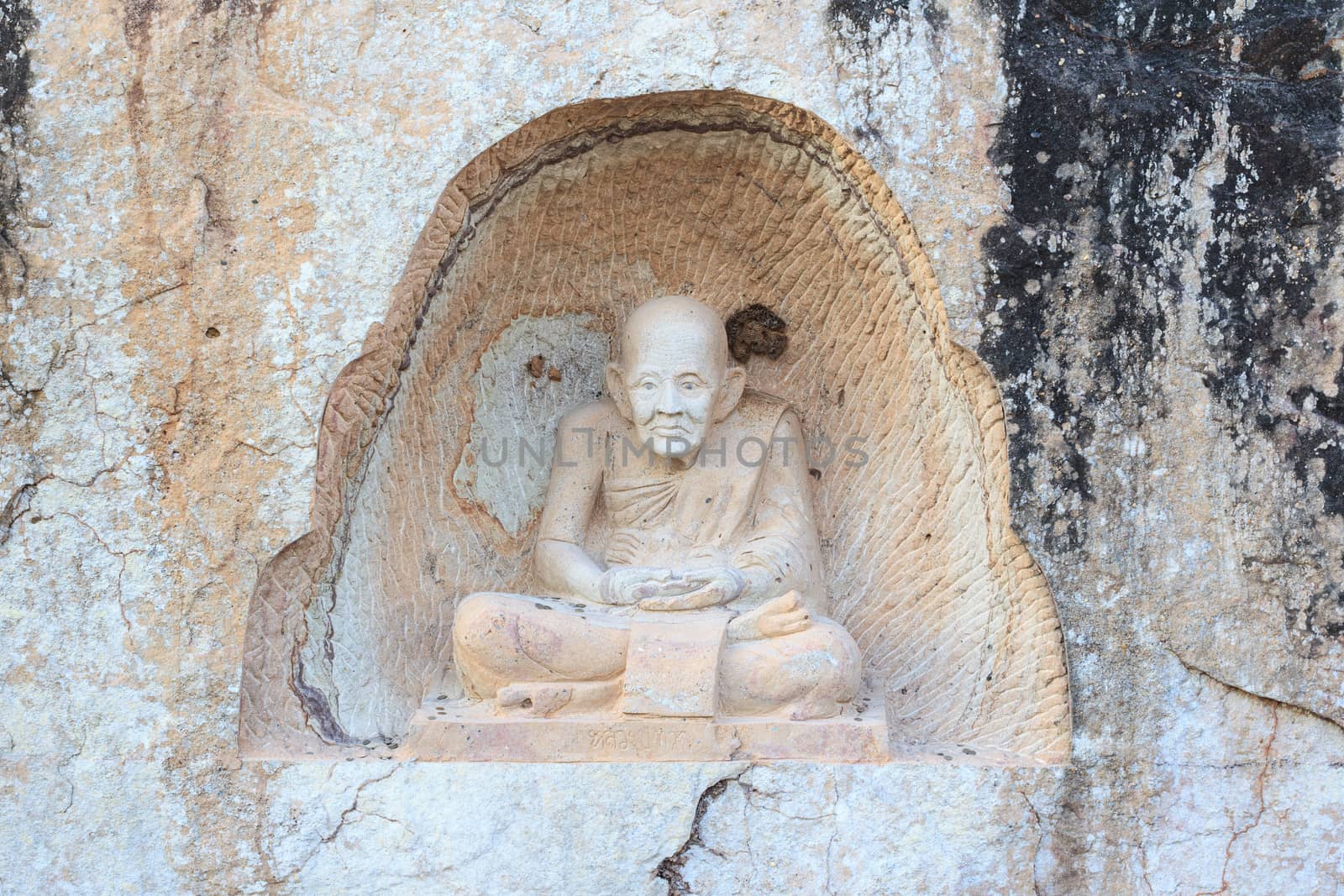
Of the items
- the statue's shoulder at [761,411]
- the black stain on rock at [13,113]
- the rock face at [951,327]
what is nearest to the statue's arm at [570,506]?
the statue's shoulder at [761,411]

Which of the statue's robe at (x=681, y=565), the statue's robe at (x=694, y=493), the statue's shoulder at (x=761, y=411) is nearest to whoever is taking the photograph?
the statue's robe at (x=681, y=565)

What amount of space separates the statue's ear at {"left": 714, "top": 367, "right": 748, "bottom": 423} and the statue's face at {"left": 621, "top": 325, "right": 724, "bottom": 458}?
4.1 inches

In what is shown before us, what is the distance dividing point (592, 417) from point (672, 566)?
0.51 metres

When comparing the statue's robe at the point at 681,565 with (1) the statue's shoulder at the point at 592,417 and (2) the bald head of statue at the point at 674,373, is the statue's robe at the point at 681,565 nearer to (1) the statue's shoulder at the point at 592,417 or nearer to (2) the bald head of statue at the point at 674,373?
(1) the statue's shoulder at the point at 592,417

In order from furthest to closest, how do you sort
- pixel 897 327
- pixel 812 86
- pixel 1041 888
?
pixel 897 327, pixel 812 86, pixel 1041 888

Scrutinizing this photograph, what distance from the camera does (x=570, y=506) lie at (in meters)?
4.77

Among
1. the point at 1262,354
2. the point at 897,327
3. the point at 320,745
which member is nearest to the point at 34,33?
the point at 320,745

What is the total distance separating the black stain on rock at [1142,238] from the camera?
13.8 feet

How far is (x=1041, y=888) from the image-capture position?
13.4ft

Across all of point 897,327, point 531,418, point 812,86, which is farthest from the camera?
point 531,418

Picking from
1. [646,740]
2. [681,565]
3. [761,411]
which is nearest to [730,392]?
[761,411]

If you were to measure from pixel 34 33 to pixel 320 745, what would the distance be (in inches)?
79.9

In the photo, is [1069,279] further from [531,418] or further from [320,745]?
[320,745]

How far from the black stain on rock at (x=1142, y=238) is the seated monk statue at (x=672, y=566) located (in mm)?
743
